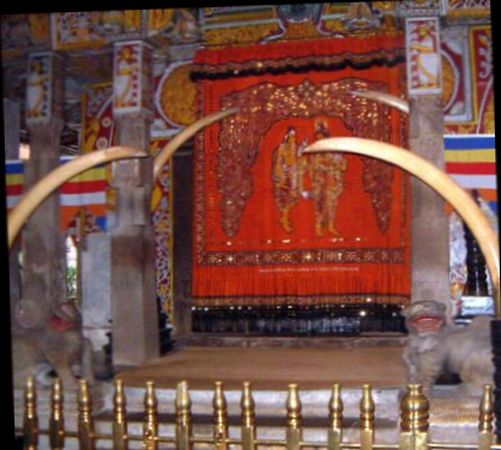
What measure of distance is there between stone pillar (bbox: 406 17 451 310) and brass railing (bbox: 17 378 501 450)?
0.71 m

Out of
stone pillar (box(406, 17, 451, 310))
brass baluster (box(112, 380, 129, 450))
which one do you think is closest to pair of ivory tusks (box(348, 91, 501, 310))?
stone pillar (box(406, 17, 451, 310))

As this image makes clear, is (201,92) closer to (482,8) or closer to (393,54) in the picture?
(393,54)

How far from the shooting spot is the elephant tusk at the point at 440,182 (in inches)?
119

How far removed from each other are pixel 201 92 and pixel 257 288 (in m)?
1.09

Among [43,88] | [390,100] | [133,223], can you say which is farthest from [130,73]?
[390,100]

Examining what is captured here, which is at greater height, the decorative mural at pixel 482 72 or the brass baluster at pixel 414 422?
the decorative mural at pixel 482 72

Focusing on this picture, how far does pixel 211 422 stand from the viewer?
327 centimetres

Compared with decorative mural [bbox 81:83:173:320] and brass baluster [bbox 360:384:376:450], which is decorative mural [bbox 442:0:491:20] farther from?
brass baluster [bbox 360:384:376:450]

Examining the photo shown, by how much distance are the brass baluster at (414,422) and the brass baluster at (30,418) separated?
152 centimetres

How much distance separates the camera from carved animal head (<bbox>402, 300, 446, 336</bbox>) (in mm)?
3281

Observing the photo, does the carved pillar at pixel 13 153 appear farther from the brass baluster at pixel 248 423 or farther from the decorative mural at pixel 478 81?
the decorative mural at pixel 478 81

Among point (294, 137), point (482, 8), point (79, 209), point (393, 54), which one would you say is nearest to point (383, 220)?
point (294, 137)

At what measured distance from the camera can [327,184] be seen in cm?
378

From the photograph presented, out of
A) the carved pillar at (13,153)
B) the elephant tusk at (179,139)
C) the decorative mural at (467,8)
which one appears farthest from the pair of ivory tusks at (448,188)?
the carved pillar at (13,153)
